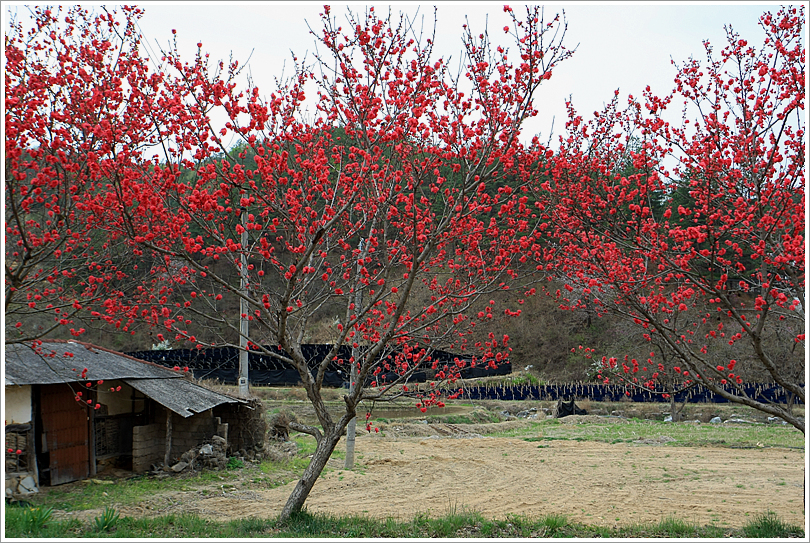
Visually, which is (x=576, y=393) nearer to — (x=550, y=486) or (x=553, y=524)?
(x=550, y=486)

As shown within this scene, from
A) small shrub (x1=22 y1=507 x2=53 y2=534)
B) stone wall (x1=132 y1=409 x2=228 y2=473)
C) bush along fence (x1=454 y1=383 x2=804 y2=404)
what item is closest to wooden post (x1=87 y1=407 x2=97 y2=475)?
stone wall (x1=132 y1=409 x2=228 y2=473)

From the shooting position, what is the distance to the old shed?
10.2m

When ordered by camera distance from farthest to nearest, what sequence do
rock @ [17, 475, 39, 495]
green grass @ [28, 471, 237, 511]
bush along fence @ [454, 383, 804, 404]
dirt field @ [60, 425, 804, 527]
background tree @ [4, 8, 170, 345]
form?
bush along fence @ [454, 383, 804, 404], rock @ [17, 475, 39, 495], green grass @ [28, 471, 237, 511], dirt field @ [60, 425, 804, 527], background tree @ [4, 8, 170, 345]

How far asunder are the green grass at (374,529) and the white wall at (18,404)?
283cm

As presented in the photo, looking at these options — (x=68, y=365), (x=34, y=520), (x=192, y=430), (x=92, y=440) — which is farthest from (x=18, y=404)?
(x=34, y=520)

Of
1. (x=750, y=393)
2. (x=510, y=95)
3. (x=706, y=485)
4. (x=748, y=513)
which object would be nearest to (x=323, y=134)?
(x=510, y=95)

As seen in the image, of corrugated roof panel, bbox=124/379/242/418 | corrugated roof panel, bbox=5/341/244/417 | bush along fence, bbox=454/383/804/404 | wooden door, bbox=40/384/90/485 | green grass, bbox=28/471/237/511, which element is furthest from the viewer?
bush along fence, bbox=454/383/804/404

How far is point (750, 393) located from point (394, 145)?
71.8 ft

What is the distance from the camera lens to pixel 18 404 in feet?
33.3

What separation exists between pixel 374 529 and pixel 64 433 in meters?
7.24

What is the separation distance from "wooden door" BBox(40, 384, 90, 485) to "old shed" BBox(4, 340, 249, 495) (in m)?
0.02

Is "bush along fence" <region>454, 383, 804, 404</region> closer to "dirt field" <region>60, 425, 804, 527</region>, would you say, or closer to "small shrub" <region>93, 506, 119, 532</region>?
"dirt field" <region>60, 425, 804, 527</region>

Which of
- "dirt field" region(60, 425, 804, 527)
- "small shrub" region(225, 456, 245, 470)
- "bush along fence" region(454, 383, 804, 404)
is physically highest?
"small shrub" region(225, 456, 245, 470)

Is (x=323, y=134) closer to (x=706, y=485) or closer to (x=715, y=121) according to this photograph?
(x=715, y=121)
